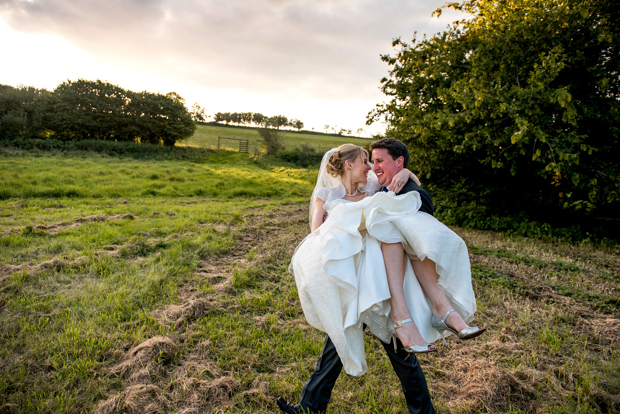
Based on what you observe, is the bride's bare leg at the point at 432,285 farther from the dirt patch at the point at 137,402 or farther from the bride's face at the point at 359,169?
the dirt patch at the point at 137,402

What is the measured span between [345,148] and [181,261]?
173 inches

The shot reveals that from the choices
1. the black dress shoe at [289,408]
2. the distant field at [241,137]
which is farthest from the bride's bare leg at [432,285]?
the distant field at [241,137]

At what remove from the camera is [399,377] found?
7.17ft

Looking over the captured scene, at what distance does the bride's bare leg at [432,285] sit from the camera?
7.30 ft

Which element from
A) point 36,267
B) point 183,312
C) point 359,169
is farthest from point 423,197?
point 36,267

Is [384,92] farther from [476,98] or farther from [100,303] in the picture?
[100,303]

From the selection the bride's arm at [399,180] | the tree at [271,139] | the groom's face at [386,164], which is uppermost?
the tree at [271,139]

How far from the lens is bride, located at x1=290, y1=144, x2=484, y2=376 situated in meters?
2.12

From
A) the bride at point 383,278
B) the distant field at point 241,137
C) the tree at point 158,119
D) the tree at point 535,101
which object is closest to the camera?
the bride at point 383,278

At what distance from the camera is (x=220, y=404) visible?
2.84m

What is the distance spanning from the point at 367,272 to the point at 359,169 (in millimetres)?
1177


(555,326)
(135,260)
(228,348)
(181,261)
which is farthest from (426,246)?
(135,260)

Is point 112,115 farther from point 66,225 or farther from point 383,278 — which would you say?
point 383,278

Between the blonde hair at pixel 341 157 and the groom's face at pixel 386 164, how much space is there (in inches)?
6.8
